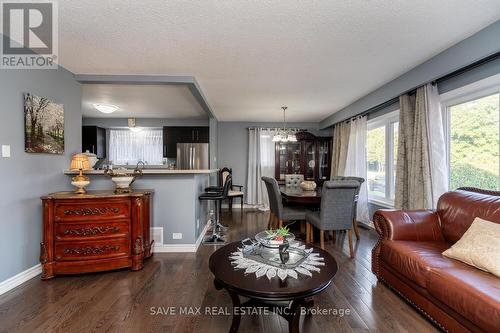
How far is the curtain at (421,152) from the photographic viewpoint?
9.13 feet

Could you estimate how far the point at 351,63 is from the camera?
2764 millimetres

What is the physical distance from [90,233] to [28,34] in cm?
198

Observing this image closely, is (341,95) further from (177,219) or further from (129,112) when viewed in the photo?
(129,112)

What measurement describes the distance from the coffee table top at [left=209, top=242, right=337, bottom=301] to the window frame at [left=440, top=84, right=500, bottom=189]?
7.96 feet

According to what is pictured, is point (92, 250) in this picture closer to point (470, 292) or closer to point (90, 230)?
point (90, 230)

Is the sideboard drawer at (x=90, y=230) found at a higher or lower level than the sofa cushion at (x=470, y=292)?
higher

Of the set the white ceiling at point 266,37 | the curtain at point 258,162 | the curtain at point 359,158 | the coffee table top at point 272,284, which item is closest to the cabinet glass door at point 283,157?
the curtain at point 258,162

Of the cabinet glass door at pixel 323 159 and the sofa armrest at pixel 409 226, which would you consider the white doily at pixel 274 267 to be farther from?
the cabinet glass door at pixel 323 159

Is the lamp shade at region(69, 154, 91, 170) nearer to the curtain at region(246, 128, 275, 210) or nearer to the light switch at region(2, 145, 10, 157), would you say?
the light switch at region(2, 145, 10, 157)

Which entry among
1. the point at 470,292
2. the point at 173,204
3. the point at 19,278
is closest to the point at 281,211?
the point at 173,204

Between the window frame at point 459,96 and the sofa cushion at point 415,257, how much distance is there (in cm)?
136

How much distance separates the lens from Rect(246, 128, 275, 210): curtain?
632cm

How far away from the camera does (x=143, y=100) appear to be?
14.8 feet

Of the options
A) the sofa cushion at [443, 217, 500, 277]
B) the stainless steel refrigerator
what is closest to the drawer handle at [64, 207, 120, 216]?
the sofa cushion at [443, 217, 500, 277]
